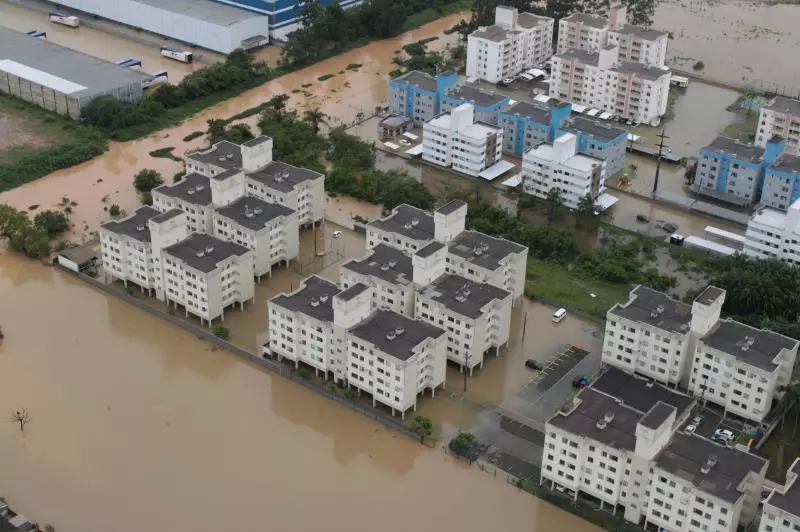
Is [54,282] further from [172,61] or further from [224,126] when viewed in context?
[172,61]

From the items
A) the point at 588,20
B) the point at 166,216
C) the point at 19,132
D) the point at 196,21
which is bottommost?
the point at 19,132

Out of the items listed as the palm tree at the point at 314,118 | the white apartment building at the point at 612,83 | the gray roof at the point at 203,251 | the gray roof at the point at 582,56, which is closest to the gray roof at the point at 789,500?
the gray roof at the point at 203,251

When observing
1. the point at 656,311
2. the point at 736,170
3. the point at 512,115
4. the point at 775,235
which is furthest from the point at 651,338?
the point at 512,115

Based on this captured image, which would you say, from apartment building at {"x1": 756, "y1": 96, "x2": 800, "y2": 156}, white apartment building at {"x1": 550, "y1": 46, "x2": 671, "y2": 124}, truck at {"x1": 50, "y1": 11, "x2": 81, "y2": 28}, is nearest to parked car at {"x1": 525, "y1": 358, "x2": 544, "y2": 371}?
apartment building at {"x1": 756, "y1": 96, "x2": 800, "y2": 156}

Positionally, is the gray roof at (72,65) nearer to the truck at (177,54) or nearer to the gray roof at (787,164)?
the truck at (177,54)

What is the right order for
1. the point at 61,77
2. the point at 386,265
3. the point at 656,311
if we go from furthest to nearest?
the point at 61,77 → the point at 386,265 → the point at 656,311

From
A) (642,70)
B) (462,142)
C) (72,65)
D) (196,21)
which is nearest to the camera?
(462,142)

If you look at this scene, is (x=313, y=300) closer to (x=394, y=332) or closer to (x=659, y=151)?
(x=394, y=332)
